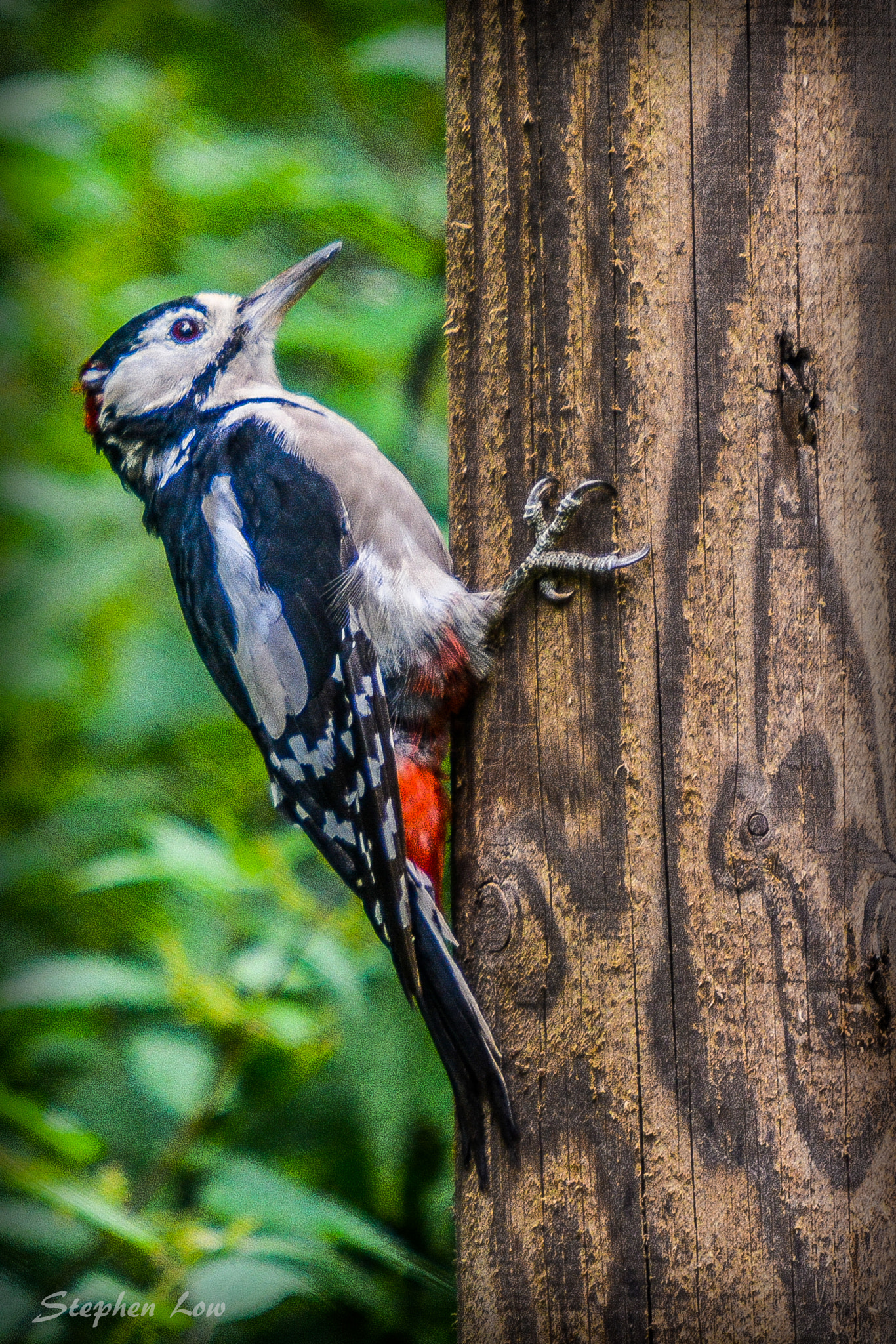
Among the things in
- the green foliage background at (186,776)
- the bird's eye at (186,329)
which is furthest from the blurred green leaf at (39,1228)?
the bird's eye at (186,329)

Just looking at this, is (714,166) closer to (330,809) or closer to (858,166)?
(858,166)

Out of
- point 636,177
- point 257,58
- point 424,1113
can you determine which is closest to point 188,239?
point 257,58

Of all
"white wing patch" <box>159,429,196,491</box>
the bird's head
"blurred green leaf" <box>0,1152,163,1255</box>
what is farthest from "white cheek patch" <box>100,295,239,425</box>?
"blurred green leaf" <box>0,1152,163,1255</box>

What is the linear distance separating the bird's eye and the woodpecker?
20 cm

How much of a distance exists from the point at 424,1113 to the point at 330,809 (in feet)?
2.34

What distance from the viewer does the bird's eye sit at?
2260 millimetres

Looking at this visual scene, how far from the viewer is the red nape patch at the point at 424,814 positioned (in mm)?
1794

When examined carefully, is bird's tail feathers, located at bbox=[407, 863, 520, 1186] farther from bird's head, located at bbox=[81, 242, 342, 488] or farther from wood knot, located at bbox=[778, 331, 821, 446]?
bird's head, located at bbox=[81, 242, 342, 488]

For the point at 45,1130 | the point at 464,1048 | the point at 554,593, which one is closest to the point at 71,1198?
the point at 45,1130

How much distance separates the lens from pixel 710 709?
1412 millimetres

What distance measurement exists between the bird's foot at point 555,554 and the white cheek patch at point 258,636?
53cm

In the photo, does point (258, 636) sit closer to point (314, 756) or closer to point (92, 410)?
point (314, 756)

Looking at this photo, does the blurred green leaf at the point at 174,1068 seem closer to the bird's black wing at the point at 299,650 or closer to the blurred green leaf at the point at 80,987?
the blurred green leaf at the point at 80,987

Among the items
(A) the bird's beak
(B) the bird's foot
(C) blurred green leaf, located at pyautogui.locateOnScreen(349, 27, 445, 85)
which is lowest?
(B) the bird's foot
